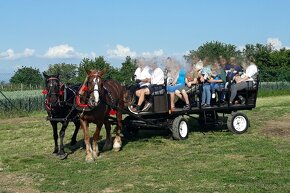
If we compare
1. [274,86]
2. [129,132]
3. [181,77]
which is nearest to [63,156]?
[129,132]

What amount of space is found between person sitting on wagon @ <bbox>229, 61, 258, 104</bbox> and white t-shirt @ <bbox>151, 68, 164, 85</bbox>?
2089 mm

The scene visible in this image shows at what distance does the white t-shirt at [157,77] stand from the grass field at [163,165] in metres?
1.47

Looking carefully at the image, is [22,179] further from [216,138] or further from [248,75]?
[248,75]

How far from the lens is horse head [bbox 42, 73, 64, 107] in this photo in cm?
974

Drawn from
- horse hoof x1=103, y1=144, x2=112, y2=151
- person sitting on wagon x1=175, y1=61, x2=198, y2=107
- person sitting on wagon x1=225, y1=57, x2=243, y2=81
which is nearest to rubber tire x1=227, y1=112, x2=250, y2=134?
person sitting on wagon x1=225, y1=57, x2=243, y2=81

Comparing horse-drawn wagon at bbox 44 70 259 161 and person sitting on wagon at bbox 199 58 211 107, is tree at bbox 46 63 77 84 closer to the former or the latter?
horse-drawn wagon at bbox 44 70 259 161

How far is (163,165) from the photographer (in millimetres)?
8812

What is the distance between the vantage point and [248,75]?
12.9 m

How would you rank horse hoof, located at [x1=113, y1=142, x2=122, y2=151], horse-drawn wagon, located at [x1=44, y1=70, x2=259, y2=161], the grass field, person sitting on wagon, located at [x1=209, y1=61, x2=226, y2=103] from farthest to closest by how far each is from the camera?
person sitting on wagon, located at [x1=209, y1=61, x2=226, y2=103] → horse hoof, located at [x1=113, y1=142, x2=122, y2=151] → horse-drawn wagon, located at [x1=44, y1=70, x2=259, y2=161] → the grass field

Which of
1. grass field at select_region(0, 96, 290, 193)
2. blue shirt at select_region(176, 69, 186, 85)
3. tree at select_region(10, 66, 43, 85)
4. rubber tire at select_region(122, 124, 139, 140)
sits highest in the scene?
tree at select_region(10, 66, 43, 85)

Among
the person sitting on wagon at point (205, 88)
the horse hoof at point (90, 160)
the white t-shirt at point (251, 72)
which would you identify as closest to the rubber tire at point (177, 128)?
the person sitting on wagon at point (205, 88)

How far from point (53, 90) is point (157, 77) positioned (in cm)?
291

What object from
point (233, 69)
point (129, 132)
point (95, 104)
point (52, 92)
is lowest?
point (129, 132)

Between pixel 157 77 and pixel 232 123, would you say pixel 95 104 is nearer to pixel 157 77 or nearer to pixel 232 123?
pixel 157 77
